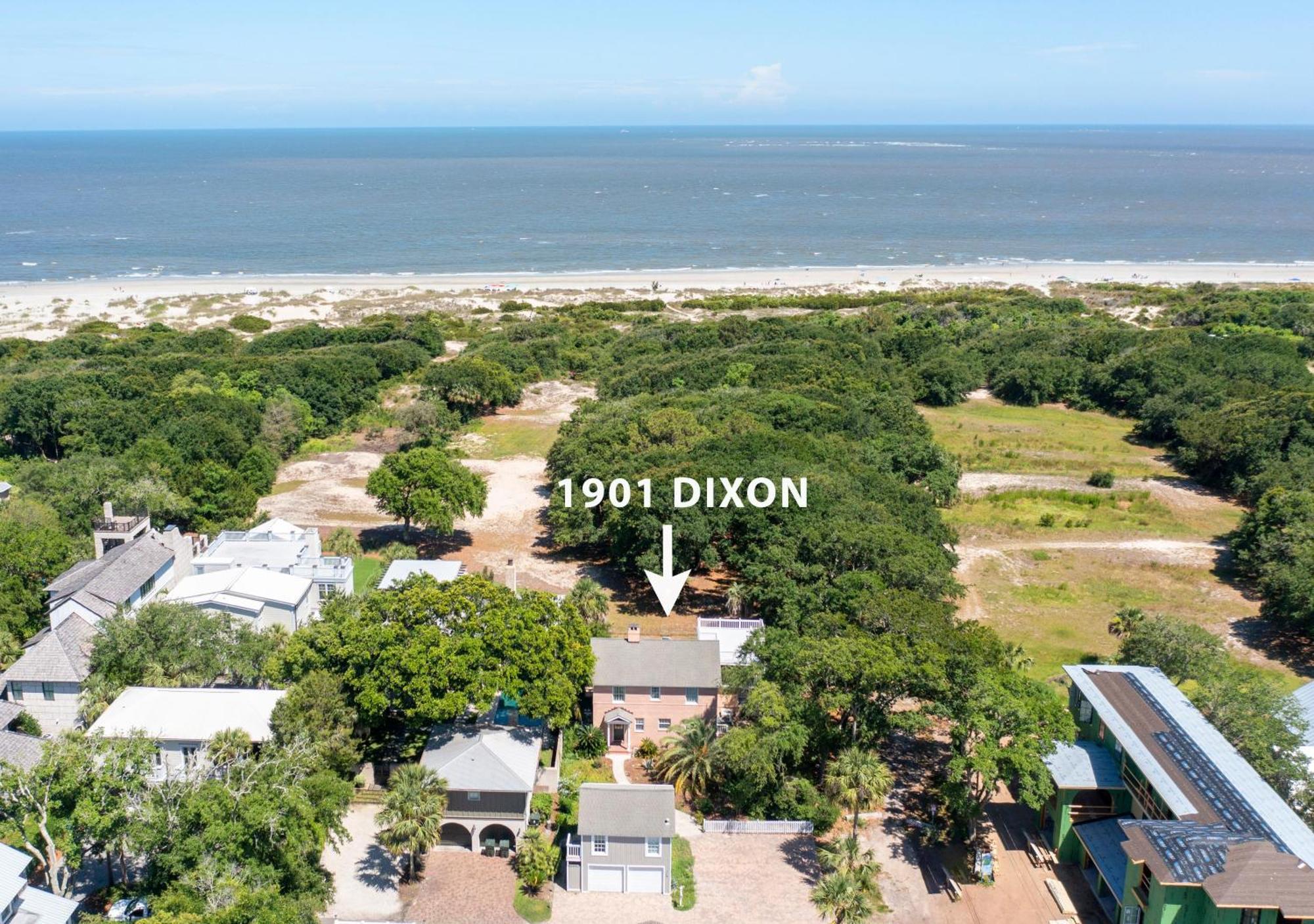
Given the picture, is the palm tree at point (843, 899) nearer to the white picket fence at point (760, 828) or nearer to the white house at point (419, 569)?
the white picket fence at point (760, 828)

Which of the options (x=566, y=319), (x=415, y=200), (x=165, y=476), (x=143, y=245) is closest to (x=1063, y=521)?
(x=165, y=476)

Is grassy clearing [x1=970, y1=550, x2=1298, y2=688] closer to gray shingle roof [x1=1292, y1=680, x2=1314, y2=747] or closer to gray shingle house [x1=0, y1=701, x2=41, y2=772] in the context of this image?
gray shingle roof [x1=1292, y1=680, x2=1314, y2=747]

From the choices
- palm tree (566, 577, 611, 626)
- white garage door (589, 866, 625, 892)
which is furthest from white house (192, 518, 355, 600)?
white garage door (589, 866, 625, 892)

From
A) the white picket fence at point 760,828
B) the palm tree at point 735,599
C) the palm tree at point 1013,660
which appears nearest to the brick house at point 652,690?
the white picket fence at point 760,828

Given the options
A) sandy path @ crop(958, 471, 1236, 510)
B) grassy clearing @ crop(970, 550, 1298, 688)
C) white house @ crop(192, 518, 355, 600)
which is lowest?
grassy clearing @ crop(970, 550, 1298, 688)

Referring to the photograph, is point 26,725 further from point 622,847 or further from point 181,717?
point 622,847

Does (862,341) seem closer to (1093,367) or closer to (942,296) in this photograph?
(1093,367)
